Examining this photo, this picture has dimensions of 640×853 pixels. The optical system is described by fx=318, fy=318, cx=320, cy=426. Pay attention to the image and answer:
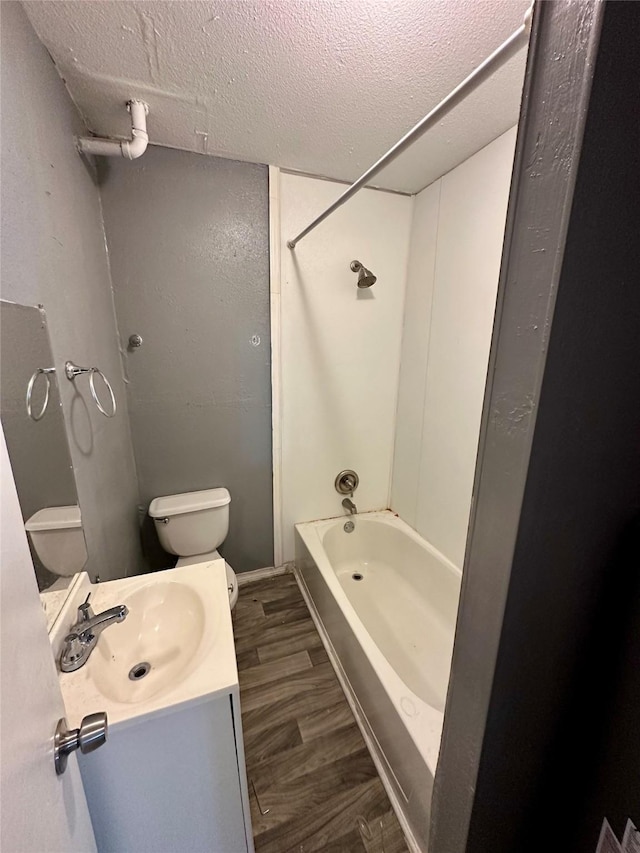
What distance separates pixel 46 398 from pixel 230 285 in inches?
45.0

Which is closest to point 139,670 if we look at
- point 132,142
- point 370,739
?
point 370,739

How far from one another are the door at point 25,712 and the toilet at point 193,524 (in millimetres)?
1217

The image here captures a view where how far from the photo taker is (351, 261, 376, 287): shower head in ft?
5.97

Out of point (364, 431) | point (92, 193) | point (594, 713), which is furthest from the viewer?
point (364, 431)

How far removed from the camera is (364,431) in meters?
2.21

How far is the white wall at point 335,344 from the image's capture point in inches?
72.4

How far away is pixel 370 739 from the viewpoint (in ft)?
4.25

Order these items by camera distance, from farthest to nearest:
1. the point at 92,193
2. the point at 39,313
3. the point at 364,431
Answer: the point at 364,431 → the point at 92,193 → the point at 39,313

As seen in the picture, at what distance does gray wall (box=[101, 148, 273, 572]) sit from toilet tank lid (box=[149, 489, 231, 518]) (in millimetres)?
80

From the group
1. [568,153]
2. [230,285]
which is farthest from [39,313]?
[568,153]

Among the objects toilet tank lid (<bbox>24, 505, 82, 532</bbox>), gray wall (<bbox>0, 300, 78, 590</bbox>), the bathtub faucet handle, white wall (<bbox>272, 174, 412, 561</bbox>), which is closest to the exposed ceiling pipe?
white wall (<bbox>272, 174, 412, 561</bbox>)

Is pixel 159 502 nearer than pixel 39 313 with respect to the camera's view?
No

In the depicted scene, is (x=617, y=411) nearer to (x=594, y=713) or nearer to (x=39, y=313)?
(x=594, y=713)

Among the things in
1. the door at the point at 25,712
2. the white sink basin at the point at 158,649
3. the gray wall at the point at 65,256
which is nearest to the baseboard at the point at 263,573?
the gray wall at the point at 65,256
